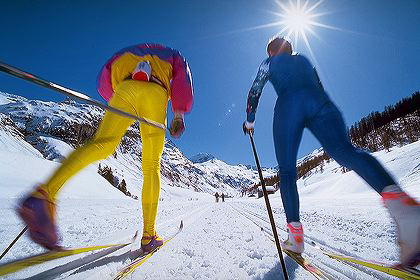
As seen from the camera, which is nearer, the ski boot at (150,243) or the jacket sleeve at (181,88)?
the ski boot at (150,243)

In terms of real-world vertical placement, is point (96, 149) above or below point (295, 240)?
above

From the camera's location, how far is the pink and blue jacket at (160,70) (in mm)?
2748

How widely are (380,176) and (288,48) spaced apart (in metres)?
1.81

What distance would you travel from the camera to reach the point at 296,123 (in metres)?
2.53

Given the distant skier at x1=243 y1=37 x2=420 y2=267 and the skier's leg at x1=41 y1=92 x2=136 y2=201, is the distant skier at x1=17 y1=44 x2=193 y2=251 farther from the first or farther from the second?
the distant skier at x1=243 y1=37 x2=420 y2=267

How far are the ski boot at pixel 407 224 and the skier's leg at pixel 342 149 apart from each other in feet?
0.44

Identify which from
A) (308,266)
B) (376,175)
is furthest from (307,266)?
(376,175)

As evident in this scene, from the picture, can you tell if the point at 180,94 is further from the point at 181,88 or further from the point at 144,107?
the point at 144,107

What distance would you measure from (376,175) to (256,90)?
66.6 inches

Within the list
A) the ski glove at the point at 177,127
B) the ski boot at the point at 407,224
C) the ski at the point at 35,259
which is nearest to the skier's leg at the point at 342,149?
the ski boot at the point at 407,224

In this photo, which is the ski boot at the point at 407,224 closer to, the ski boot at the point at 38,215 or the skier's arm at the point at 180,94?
the skier's arm at the point at 180,94

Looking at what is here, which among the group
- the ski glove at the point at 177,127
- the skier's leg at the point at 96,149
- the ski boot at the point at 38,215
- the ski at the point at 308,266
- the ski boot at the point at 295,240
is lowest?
the ski at the point at 308,266

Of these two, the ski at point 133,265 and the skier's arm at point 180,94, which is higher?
the skier's arm at point 180,94

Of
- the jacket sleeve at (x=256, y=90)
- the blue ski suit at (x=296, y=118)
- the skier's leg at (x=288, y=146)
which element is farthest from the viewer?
the jacket sleeve at (x=256, y=90)
